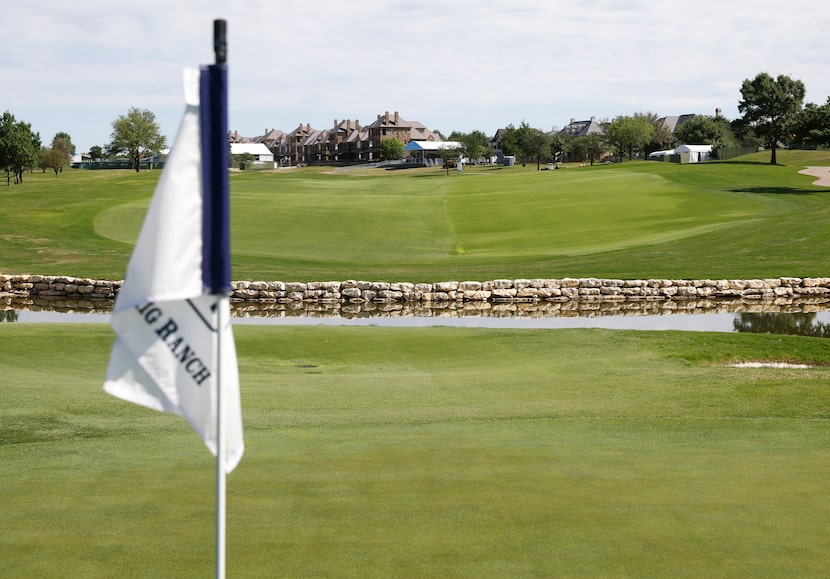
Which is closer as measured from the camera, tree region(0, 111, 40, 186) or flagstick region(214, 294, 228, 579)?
flagstick region(214, 294, 228, 579)

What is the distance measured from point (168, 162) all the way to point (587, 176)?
74975 mm

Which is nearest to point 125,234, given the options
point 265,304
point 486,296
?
point 265,304

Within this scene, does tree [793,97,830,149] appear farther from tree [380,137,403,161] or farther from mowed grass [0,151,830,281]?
tree [380,137,403,161]

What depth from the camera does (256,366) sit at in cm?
1808

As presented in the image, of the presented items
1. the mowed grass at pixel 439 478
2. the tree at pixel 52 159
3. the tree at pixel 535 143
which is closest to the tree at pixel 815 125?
the mowed grass at pixel 439 478

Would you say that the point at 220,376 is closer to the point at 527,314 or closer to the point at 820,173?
the point at 527,314

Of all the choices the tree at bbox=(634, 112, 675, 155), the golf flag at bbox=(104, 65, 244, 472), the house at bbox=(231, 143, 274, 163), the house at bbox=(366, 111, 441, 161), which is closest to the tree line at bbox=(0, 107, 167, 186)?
the house at bbox=(231, 143, 274, 163)

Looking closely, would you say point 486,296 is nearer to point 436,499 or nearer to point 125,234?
point 125,234

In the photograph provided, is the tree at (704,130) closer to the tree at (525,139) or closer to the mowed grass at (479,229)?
the tree at (525,139)

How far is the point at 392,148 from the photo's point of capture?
550ft

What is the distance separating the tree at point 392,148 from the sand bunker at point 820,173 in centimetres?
9313

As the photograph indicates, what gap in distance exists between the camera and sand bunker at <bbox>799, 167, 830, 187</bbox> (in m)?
69.2

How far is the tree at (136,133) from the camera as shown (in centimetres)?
13200

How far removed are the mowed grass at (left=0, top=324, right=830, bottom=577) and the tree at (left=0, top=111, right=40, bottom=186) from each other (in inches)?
2984
